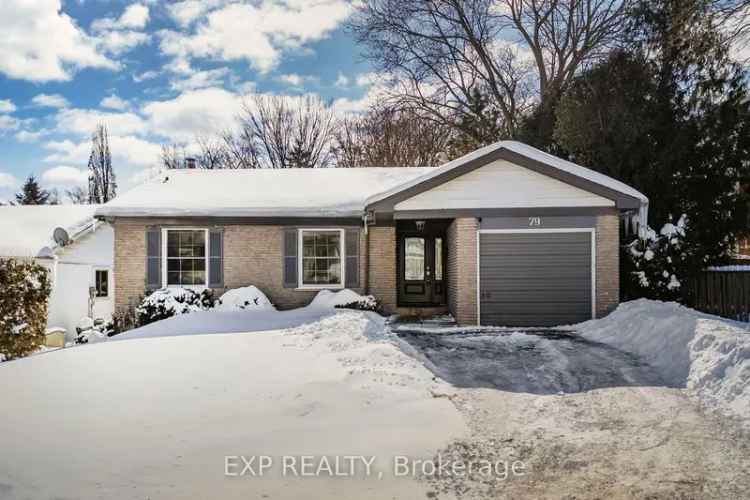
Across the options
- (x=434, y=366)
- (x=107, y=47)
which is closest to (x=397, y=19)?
(x=107, y=47)

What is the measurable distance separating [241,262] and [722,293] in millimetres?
12959

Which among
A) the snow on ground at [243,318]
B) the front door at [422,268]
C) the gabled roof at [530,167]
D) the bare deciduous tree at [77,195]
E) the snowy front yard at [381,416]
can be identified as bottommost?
the snowy front yard at [381,416]

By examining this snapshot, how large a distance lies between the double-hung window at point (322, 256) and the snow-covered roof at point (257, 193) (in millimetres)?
730

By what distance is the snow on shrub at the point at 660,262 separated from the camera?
12484 millimetres

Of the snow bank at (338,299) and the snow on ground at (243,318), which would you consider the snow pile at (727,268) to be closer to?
the snow bank at (338,299)

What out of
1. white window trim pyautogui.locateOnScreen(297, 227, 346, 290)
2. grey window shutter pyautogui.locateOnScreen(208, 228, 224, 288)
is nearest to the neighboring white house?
grey window shutter pyautogui.locateOnScreen(208, 228, 224, 288)

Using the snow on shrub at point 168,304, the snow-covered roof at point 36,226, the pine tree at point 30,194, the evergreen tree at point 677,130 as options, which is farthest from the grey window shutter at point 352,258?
the pine tree at point 30,194

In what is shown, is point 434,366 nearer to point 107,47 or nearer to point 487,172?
point 487,172

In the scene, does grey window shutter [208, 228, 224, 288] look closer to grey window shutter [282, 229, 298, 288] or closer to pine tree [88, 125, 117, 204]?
grey window shutter [282, 229, 298, 288]

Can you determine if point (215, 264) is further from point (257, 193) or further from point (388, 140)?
point (388, 140)

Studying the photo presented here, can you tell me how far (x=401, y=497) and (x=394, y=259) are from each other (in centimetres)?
1033

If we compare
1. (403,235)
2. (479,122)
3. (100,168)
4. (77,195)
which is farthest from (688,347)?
(77,195)

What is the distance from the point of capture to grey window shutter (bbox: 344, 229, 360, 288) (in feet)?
44.7

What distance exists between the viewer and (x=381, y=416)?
202 inches
